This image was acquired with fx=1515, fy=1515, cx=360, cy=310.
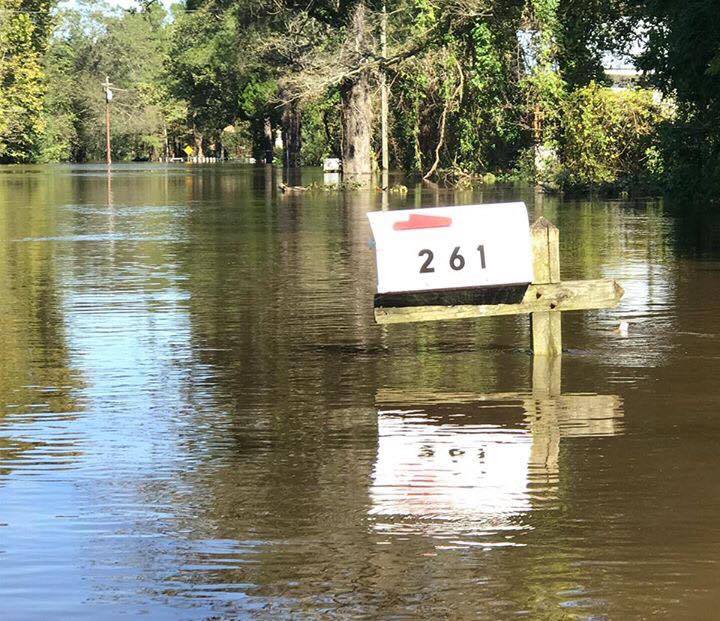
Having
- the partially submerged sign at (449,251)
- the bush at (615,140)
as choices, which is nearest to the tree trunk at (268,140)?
the bush at (615,140)

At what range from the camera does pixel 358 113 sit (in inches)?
2336

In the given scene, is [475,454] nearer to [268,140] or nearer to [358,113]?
[358,113]

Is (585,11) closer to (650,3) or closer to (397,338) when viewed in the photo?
(650,3)

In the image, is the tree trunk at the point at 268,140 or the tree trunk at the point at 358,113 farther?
the tree trunk at the point at 268,140

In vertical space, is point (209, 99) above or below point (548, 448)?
above

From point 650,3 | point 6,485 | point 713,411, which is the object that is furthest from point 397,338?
point 650,3

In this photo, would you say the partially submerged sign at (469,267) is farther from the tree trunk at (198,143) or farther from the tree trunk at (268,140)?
the tree trunk at (198,143)

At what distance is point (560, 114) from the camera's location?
4831 cm

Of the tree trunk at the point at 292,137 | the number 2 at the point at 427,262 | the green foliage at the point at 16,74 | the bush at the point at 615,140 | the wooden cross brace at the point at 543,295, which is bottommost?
the wooden cross brace at the point at 543,295

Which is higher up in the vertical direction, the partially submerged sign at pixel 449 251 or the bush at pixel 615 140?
the bush at pixel 615 140

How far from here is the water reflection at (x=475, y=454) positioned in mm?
7891

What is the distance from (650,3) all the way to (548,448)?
27357 millimetres

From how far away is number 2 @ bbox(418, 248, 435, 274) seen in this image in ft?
38.5

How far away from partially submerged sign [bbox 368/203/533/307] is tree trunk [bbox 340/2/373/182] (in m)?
42.7
